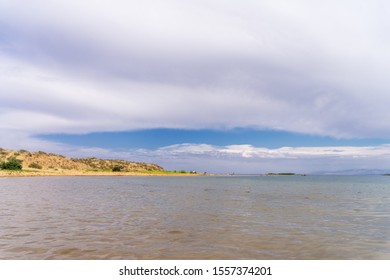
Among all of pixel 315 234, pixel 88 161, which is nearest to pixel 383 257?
pixel 315 234

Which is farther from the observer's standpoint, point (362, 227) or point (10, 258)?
point (362, 227)

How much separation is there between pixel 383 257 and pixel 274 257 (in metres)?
4.17

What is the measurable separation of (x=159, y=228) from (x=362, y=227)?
1145 centimetres

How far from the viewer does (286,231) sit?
1648cm

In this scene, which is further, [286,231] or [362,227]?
[362,227]

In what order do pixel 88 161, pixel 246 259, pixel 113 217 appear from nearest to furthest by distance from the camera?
pixel 246 259 < pixel 113 217 < pixel 88 161
